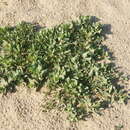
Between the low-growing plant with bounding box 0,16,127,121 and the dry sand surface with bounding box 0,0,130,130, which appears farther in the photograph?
the low-growing plant with bounding box 0,16,127,121

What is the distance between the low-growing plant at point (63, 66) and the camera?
4332 millimetres

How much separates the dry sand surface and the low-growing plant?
153 mm

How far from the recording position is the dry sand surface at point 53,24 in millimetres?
4109

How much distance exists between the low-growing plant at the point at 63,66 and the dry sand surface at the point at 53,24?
153 millimetres

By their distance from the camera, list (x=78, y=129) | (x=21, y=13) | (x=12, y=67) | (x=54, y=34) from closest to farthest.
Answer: (x=78, y=129) < (x=12, y=67) < (x=54, y=34) < (x=21, y=13)

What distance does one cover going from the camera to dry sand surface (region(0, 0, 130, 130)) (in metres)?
4.11

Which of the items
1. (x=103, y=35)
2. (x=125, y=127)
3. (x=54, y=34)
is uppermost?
(x=103, y=35)

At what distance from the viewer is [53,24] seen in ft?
17.1

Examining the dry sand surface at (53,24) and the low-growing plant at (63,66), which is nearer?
the dry sand surface at (53,24)

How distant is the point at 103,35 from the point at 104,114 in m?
1.59

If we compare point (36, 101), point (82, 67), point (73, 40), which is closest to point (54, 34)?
point (73, 40)

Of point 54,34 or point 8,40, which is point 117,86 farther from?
point 8,40

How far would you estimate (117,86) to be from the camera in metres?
4.67

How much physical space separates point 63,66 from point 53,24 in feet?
3.29
